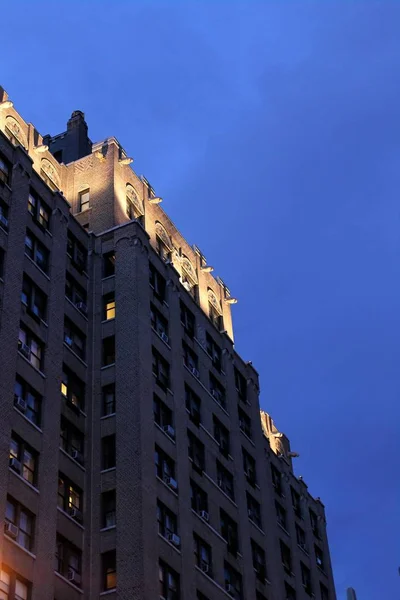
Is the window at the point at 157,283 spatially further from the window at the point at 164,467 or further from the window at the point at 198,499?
the window at the point at 198,499

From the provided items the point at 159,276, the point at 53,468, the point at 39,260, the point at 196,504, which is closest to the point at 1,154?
the point at 39,260

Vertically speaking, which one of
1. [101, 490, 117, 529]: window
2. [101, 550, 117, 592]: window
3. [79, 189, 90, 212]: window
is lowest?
[101, 550, 117, 592]: window

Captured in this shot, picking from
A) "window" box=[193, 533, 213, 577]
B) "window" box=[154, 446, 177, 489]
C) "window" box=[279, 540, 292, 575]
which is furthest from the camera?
"window" box=[279, 540, 292, 575]

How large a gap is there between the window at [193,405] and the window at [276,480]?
16020mm

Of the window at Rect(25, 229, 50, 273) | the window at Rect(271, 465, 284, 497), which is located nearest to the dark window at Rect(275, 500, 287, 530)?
the window at Rect(271, 465, 284, 497)

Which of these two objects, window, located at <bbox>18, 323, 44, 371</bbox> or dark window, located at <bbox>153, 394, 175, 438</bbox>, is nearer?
window, located at <bbox>18, 323, 44, 371</bbox>

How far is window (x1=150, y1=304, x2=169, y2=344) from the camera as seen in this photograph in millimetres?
65438

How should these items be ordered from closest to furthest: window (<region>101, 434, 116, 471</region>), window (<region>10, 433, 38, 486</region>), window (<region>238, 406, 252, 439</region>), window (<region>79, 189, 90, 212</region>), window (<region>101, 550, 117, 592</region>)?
1. window (<region>10, 433, 38, 486</region>)
2. window (<region>101, 550, 117, 592</region>)
3. window (<region>101, 434, 116, 471</region>)
4. window (<region>79, 189, 90, 212</region>)
5. window (<region>238, 406, 252, 439</region>)

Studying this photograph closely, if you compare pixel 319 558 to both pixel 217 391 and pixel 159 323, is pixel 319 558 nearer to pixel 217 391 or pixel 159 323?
pixel 217 391

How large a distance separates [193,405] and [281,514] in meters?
17.1

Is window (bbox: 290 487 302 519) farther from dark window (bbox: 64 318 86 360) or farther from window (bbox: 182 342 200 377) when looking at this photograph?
dark window (bbox: 64 318 86 360)

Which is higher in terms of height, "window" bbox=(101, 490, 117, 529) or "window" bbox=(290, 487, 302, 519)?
"window" bbox=(290, 487, 302, 519)

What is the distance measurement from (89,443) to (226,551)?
474 inches

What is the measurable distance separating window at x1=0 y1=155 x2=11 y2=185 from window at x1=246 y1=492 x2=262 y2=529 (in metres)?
25.6
